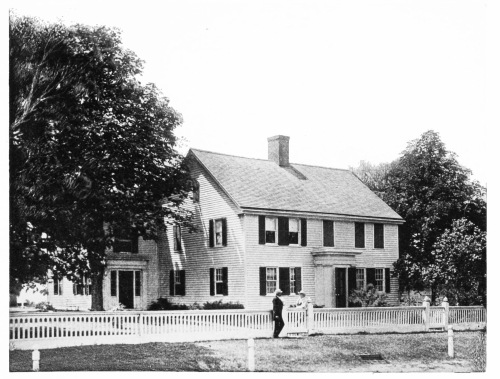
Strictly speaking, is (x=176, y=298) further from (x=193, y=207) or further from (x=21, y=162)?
(x=21, y=162)

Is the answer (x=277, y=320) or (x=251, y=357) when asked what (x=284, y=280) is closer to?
(x=277, y=320)

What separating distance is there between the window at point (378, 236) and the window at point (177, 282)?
7317mm

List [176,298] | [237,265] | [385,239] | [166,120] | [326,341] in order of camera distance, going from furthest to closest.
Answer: [176,298] < [237,265] < [385,239] < [166,120] < [326,341]

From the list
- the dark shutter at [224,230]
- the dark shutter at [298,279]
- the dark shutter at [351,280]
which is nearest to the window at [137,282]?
the dark shutter at [224,230]

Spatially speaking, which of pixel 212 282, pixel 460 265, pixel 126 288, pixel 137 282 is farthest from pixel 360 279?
pixel 126 288

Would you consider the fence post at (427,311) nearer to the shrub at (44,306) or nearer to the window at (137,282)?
the window at (137,282)

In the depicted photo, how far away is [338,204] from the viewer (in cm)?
2475

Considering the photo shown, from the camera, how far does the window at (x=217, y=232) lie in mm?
24250

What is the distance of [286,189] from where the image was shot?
23906mm

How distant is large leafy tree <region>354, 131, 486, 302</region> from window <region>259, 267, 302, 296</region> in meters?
3.78

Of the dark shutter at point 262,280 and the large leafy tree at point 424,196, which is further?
the dark shutter at point 262,280

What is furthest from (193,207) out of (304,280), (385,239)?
(385,239)

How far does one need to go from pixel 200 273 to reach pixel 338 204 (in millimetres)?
5662

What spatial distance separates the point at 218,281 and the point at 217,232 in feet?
5.78
